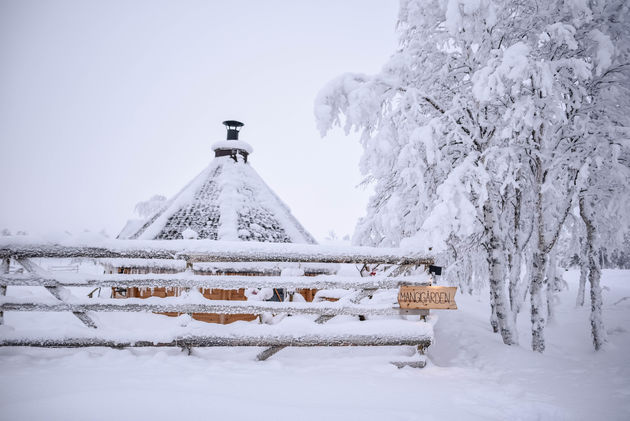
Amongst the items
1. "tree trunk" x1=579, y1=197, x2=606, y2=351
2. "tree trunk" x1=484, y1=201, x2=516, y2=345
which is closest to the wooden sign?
"tree trunk" x1=484, y1=201, x2=516, y2=345

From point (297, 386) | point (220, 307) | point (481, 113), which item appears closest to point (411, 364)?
point (297, 386)

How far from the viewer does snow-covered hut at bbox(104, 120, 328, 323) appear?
895 centimetres

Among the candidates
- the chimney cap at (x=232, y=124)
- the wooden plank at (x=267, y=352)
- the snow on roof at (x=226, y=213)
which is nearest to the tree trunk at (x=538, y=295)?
the wooden plank at (x=267, y=352)

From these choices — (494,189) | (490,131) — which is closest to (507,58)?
(490,131)

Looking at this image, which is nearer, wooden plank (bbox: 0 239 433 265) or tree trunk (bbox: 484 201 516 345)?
wooden plank (bbox: 0 239 433 265)

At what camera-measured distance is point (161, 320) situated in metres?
4.33

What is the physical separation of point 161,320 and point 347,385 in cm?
256

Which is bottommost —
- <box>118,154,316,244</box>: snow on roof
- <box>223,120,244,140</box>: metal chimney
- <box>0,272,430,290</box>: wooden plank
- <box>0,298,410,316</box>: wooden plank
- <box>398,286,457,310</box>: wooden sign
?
<box>0,298,410,316</box>: wooden plank

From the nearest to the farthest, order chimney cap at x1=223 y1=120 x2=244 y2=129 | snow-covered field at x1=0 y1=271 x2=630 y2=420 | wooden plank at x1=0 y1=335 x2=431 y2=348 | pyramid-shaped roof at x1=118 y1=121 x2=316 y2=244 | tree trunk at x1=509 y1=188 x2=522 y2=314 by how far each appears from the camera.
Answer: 1. snow-covered field at x1=0 y1=271 x2=630 y2=420
2. wooden plank at x1=0 y1=335 x2=431 y2=348
3. tree trunk at x1=509 y1=188 x2=522 y2=314
4. pyramid-shaped roof at x1=118 y1=121 x2=316 y2=244
5. chimney cap at x1=223 y1=120 x2=244 y2=129

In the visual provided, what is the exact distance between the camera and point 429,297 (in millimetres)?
4301

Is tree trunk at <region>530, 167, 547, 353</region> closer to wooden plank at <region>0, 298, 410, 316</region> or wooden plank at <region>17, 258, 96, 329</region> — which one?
wooden plank at <region>0, 298, 410, 316</region>

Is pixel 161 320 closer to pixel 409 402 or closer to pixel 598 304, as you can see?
pixel 409 402

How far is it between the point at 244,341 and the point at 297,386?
1.03 m

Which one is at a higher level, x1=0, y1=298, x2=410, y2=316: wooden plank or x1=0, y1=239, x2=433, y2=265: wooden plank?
x1=0, y1=239, x2=433, y2=265: wooden plank
